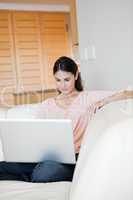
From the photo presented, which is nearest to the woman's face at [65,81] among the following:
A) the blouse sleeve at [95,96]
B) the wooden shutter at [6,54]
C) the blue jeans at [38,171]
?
the blouse sleeve at [95,96]

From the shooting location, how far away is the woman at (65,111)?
59.6 inches

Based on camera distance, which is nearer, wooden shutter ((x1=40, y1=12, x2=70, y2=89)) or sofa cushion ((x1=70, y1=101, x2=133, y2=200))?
sofa cushion ((x1=70, y1=101, x2=133, y2=200))

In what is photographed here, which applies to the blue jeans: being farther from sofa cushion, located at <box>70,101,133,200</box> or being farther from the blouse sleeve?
sofa cushion, located at <box>70,101,133,200</box>

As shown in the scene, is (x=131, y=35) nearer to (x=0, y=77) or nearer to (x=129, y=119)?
(x=129, y=119)

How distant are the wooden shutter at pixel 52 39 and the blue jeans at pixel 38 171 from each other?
302cm

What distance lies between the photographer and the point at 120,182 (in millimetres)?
→ 838

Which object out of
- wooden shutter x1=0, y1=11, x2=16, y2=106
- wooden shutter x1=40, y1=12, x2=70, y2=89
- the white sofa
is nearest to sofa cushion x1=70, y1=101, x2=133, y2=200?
the white sofa

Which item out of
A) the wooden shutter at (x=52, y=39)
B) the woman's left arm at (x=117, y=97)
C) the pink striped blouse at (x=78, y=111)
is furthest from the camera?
the wooden shutter at (x=52, y=39)

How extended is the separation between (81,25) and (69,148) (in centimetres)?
165

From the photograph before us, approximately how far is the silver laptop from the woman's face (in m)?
0.52

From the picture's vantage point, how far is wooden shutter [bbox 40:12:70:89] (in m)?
4.67

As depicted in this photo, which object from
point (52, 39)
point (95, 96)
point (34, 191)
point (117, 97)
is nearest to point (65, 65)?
point (95, 96)

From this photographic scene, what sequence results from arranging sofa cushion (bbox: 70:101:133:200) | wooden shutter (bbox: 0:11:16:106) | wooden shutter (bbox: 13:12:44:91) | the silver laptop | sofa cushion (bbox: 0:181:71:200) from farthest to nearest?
wooden shutter (bbox: 13:12:44:91)
wooden shutter (bbox: 0:11:16:106)
the silver laptop
sofa cushion (bbox: 0:181:71:200)
sofa cushion (bbox: 70:101:133:200)

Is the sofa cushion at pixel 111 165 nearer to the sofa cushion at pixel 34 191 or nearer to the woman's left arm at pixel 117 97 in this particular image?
the sofa cushion at pixel 34 191
